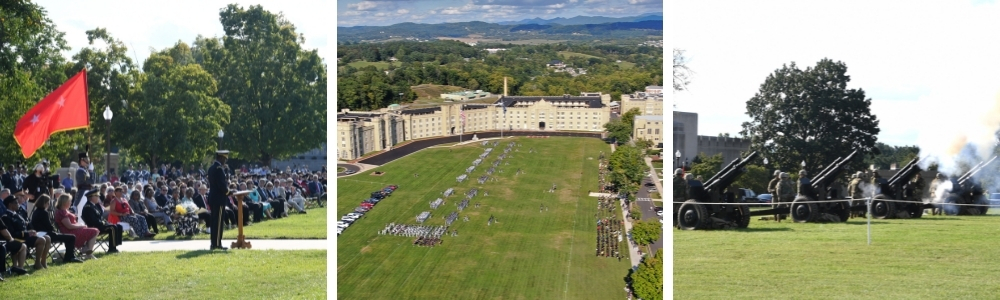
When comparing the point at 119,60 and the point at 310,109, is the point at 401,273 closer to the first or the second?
the point at 310,109

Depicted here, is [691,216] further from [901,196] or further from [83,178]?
[83,178]

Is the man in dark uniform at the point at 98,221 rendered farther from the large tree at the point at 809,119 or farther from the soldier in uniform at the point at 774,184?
the soldier in uniform at the point at 774,184

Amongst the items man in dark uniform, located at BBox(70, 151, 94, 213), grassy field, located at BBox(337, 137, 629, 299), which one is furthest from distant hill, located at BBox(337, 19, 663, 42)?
man in dark uniform, located at BBox(70, 151, 94, 213)

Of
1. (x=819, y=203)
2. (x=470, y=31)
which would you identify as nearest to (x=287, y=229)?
(x=470, y=31)

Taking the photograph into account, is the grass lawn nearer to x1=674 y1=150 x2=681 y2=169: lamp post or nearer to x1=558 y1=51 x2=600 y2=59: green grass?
x1=558 y1=51 x2=600 y2=59: green grass

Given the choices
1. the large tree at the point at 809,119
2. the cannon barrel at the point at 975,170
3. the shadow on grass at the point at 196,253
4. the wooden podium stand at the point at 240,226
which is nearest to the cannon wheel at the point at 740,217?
the large tree at the point at 809,119

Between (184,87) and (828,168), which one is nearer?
(828,168)

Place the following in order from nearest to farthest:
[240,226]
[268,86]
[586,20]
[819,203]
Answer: [586,20] < [240,226] < [819,203] < [268,86]

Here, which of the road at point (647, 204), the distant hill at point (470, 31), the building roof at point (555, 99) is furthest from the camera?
the distant hill at point (470, 31)

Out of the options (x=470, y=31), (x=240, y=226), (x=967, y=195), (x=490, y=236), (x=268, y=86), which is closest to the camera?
(x=490, y=236)
